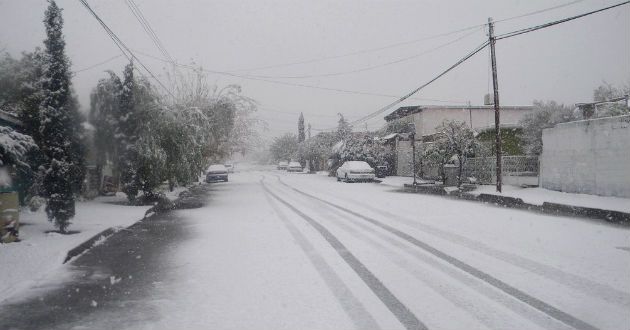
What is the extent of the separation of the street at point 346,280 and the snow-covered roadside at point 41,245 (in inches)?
15.3

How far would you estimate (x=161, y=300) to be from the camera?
5.23 meters

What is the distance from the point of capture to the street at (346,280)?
14.9 ft

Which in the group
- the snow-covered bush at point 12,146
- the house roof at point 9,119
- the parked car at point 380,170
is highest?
the house roof at point 9,119

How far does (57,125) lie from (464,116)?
42165 mm

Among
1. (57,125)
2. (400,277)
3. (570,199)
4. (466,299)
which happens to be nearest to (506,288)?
(466,299)

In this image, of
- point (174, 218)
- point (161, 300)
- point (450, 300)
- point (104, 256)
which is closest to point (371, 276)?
point (450, 300)

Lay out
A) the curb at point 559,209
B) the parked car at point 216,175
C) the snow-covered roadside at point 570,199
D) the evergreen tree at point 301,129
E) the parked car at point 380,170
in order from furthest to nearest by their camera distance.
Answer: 1. the evergreen tree at point 301,129
2. the parked car at point 380,170
3. the parked car at point 216,175
4. the snow-covered roadside at point 570,199
5. the curb at point 559,209

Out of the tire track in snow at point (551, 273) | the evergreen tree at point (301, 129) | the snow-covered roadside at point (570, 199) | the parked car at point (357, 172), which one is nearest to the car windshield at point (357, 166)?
the parked car at point (357, 172)

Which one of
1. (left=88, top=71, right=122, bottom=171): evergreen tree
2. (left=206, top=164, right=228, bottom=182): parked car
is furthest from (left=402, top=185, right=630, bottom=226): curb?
(left=206, top=164, right=228, bottom=182): parked car

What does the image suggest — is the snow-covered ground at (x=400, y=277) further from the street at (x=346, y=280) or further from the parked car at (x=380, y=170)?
the parked car at (x=380, y=170)

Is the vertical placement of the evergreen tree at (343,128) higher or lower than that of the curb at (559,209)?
higher

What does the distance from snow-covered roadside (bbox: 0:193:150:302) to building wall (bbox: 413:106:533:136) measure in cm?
3522

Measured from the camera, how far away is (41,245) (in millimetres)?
8383

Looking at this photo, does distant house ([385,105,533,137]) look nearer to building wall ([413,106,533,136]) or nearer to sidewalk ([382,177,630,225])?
building wall ([413,106,533,136])
